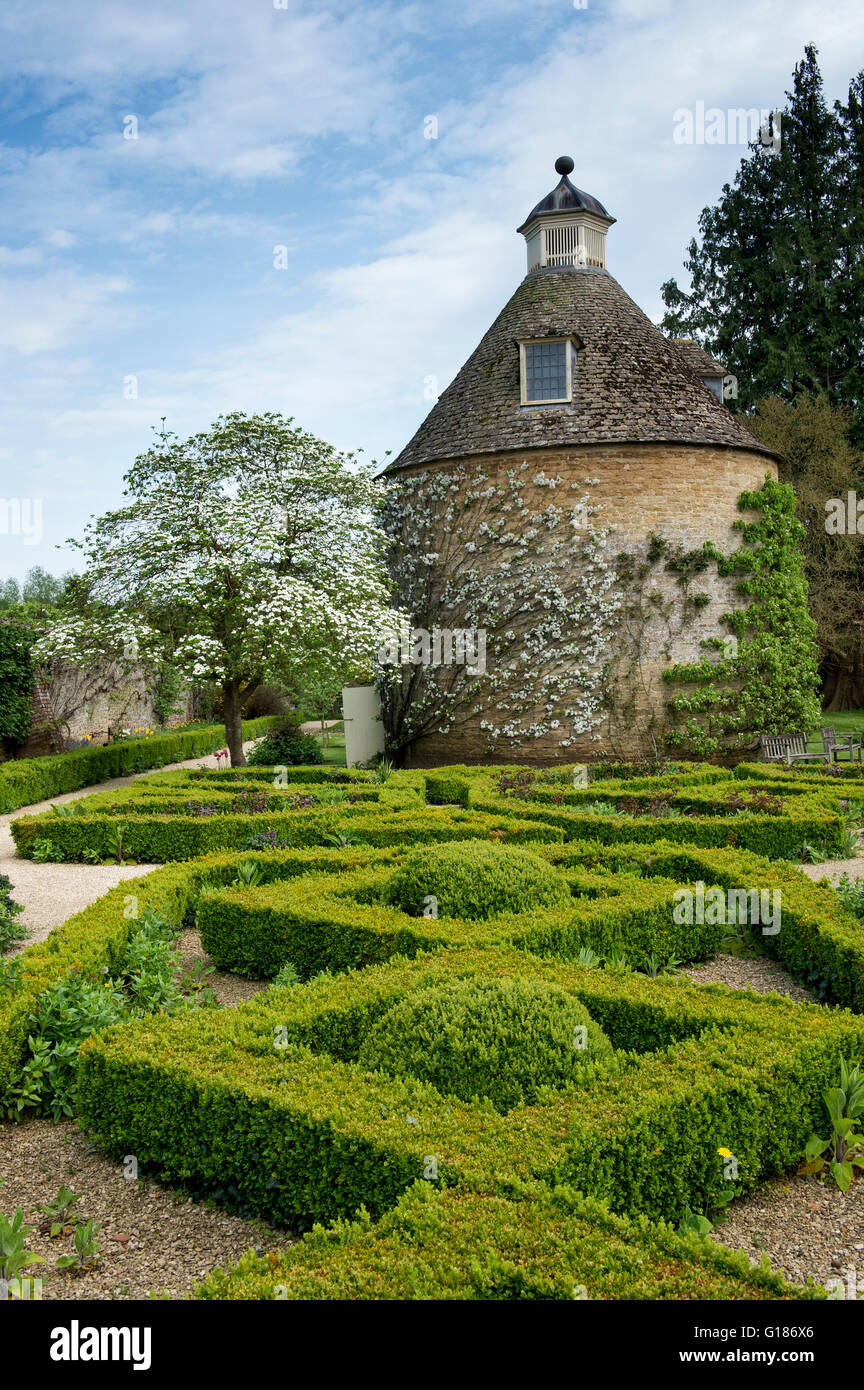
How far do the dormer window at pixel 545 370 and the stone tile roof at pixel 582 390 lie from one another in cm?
21

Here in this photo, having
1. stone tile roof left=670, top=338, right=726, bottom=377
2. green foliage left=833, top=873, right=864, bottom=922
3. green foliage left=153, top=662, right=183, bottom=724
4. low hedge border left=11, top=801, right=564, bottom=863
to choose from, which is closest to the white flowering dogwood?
stone tile roof left=670, top=338, right=726, bottom=377

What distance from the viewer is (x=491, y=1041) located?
16.5 feet

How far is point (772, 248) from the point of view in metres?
35.3

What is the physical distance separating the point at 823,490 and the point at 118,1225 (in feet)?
105

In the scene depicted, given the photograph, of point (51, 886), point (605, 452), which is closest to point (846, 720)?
point (605, 452)

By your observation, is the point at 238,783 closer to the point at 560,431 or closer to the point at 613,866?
the point at 613,866

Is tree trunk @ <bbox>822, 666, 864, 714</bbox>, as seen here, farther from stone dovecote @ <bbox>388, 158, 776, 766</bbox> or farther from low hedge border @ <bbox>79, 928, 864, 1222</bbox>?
low hedge border @ <bbox>79, 928, 864, 1222</bbox>

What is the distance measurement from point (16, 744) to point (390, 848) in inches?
592

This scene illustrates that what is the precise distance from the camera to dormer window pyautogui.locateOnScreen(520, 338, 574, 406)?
67.3ft

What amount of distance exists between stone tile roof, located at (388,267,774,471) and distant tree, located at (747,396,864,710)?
425 inches

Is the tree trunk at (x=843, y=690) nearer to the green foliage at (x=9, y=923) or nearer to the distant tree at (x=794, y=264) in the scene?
the distant tree at (x=794, y=264)

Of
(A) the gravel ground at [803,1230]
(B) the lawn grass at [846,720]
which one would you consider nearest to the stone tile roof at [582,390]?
(B) the lawn grass at [846,720]

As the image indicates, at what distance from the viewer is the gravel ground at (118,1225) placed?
427 cm
